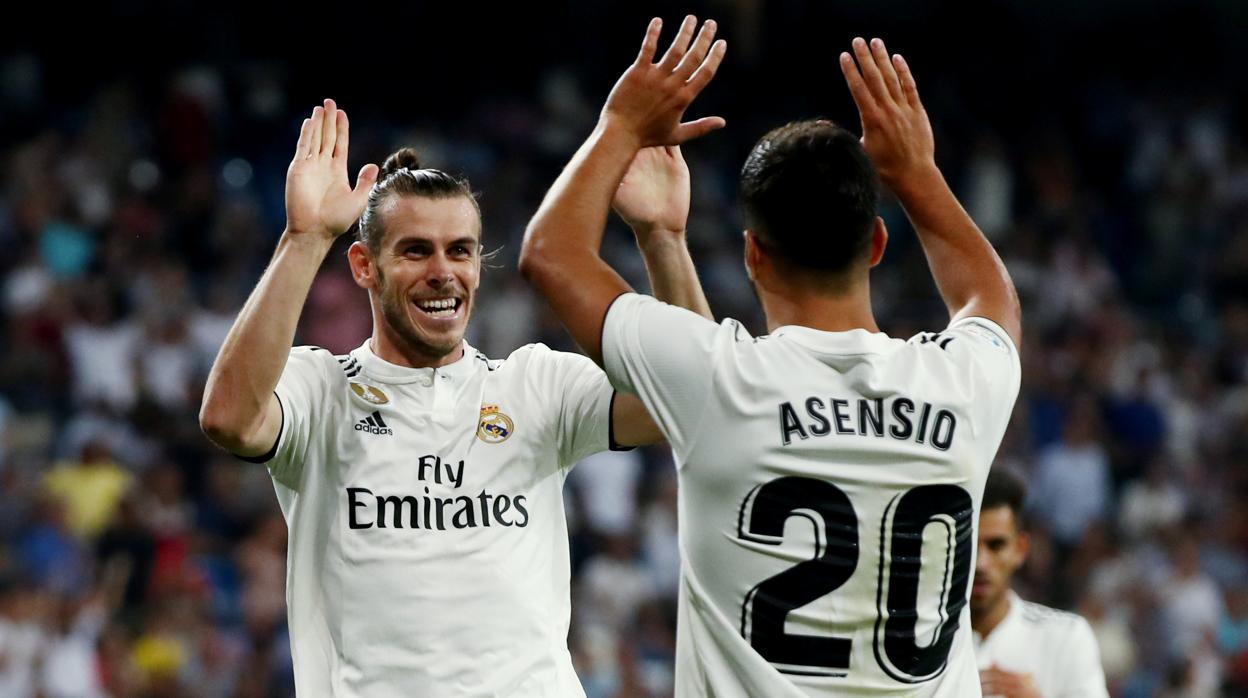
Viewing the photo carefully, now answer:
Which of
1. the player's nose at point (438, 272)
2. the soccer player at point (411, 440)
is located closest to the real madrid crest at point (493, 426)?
the soccer player at point (411, 440)

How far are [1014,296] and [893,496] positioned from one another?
59 cm

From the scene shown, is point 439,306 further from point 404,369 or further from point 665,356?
point 665,356

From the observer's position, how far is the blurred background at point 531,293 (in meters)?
10.8

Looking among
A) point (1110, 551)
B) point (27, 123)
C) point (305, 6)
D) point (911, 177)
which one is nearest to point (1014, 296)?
Result: point (911, 177)

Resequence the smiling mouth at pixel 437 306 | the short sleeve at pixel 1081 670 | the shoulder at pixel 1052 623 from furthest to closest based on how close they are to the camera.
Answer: the shoulder at pixel 1052 623
the short sleeve at pixel 1081 670
the smiling mouth at pixel 437 306

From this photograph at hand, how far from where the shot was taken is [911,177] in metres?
3.61

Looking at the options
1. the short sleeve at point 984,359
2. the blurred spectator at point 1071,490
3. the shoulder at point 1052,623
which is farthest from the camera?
the blurred spectator at point 1071,490

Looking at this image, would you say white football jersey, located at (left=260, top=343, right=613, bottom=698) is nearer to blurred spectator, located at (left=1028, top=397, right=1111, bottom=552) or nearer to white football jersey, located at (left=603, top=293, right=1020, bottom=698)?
white football jersey, located at (left=603, top=293, right=1020, bottom=698)

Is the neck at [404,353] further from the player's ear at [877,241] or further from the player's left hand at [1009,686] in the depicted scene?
the player's left hand at [1009,686]

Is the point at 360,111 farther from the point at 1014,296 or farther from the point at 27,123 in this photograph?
the point at 1014,296

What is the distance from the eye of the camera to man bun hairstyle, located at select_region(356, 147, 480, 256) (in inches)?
183

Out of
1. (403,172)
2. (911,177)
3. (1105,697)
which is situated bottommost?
(1105,697)

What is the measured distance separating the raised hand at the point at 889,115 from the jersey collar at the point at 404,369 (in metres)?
1.54

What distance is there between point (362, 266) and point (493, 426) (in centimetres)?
63
